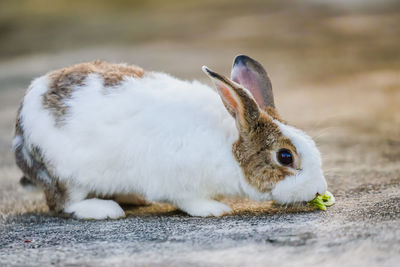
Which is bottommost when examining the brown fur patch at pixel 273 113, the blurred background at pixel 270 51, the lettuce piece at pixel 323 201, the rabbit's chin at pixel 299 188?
the lettuce piece at pixel 323 201

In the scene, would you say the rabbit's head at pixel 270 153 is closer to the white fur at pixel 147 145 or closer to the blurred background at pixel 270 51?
the white fur at pixel 147 145

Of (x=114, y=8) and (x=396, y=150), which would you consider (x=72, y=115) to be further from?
(x=114, y=8)

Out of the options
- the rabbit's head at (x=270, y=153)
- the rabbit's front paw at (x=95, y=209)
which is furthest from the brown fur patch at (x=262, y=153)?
the rabbit's front paw at (x=95, y=209)

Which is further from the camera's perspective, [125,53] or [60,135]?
[125,53]

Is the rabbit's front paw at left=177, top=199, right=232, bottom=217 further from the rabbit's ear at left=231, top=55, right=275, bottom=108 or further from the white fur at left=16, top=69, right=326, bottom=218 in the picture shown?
the rabbit's ear at left=231, top=55, right=275, bottom=108

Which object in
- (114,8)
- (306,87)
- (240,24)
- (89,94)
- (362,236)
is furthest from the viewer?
(114,8)

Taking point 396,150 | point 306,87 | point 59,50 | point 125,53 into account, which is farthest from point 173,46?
point 396,150
